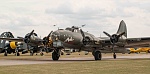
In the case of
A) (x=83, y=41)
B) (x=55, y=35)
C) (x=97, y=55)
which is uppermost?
(x=55, y=35)

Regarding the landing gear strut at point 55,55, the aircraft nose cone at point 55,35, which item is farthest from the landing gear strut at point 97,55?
the aircraft nose cone at point 55,35

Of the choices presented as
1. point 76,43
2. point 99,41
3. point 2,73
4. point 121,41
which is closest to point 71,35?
point 76,43

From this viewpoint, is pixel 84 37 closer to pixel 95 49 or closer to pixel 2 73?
pixel 95 49

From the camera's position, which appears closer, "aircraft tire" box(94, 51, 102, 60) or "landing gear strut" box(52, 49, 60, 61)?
"landing gear strut" box(52, 49, 60, 61)

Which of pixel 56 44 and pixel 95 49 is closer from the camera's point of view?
pixel 56 44

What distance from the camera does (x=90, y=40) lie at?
122 ft

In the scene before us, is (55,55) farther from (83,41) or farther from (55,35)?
(83,41)

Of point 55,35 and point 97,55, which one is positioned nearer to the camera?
point 55,35

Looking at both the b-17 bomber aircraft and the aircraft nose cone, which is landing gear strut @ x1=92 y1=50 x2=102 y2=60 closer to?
the b-17 bomber aircraft

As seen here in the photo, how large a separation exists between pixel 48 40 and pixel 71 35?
3039 millimetres

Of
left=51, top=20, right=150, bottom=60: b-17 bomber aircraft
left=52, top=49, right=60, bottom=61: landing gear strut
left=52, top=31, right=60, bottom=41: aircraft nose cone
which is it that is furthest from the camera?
left=52, top=49, right=60, bottom=61: landing gear strut

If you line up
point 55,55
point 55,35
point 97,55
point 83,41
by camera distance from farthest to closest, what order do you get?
point 83,41
point 97,55
point 55,55
point 55,35

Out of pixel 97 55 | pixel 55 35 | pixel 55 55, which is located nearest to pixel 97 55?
pixel 97 55

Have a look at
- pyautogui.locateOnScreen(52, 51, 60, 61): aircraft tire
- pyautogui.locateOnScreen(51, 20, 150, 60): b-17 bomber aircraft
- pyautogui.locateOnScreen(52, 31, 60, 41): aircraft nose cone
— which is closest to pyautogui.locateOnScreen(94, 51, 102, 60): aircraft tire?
pyautogui.locateOnScreen(51, 20, 150, 60): b-17 bomber aircraft
